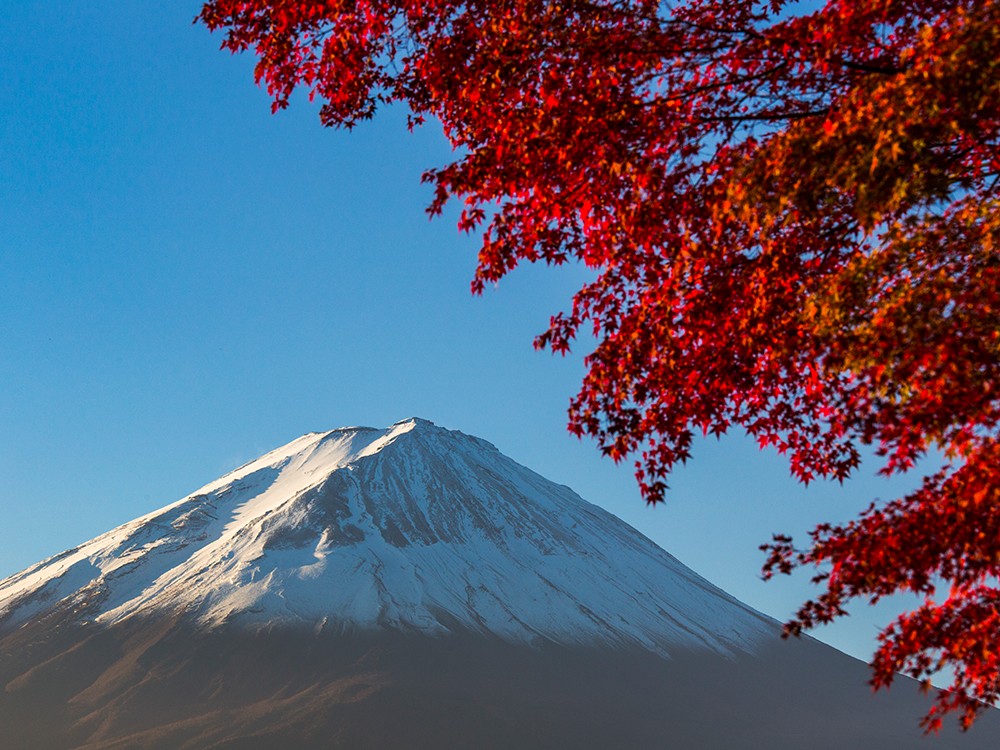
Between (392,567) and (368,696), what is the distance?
1974 centimetres

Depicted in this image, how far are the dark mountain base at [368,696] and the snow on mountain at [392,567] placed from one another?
3.11 m

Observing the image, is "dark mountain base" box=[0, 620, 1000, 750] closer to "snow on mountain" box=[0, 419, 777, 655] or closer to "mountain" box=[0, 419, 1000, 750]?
"mountain" box=[0, 419, 1000, 750]

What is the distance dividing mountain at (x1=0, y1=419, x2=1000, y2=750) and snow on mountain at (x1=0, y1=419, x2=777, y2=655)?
11.0 inches

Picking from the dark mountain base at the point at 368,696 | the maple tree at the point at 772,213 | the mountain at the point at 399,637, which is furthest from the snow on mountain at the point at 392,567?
the maple tree at the point at 772,213

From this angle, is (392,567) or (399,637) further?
(392,567)

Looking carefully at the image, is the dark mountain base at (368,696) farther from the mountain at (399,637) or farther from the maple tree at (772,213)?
the maple tree at (772,213)

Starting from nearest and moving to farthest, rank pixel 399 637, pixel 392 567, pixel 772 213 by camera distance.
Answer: pixel 772 213, pixel 399 637, pixel 392 567

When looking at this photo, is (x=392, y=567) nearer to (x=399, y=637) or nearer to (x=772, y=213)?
(x=399, y=637)

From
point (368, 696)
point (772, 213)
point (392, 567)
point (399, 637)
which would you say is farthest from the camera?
point (392, 567)

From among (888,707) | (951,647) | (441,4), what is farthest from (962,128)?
(888,707)

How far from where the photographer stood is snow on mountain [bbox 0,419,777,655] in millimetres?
97188

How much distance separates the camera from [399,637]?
305 ft

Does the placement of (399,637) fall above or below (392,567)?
below

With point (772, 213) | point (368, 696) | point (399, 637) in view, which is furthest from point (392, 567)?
point (772, 213)
